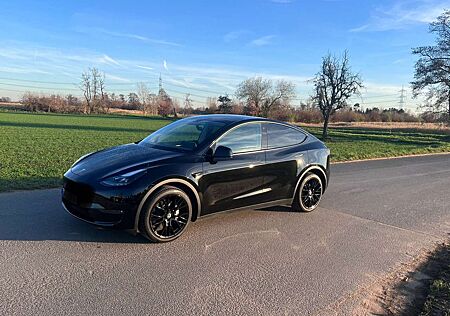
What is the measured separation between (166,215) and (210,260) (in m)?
0.81

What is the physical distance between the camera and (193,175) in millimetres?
4410

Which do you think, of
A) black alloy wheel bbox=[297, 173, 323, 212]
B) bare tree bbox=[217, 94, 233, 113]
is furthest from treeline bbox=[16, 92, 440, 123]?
black alloy wheel bbox=[297, 173, 323, 212]

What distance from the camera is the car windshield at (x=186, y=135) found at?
4.82 metres

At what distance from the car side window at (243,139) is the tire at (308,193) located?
3.78 ft

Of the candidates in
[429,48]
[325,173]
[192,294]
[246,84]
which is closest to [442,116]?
[429,48]

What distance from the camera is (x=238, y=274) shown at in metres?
3.56

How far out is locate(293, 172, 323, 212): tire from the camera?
5.72m

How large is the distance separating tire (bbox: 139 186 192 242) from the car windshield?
2.43 ft

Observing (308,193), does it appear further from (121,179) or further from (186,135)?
(121,179)

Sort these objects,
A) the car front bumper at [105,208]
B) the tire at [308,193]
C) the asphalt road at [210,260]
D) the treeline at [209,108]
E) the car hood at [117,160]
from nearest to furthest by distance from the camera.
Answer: the asphalt road at [210,260] < the car front bumper at [105,208] < the car hood at [117,160] < the tire at [308,193] < the treeline at [209,108]

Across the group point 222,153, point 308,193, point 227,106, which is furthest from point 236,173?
point 227,106

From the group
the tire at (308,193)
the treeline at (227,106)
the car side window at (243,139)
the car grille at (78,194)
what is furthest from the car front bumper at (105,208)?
the treeline at (227,106)

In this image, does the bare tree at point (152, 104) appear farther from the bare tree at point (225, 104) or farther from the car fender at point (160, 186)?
the car fender at point (160, 186)

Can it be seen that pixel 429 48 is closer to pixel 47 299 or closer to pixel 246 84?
pixel 47 299
